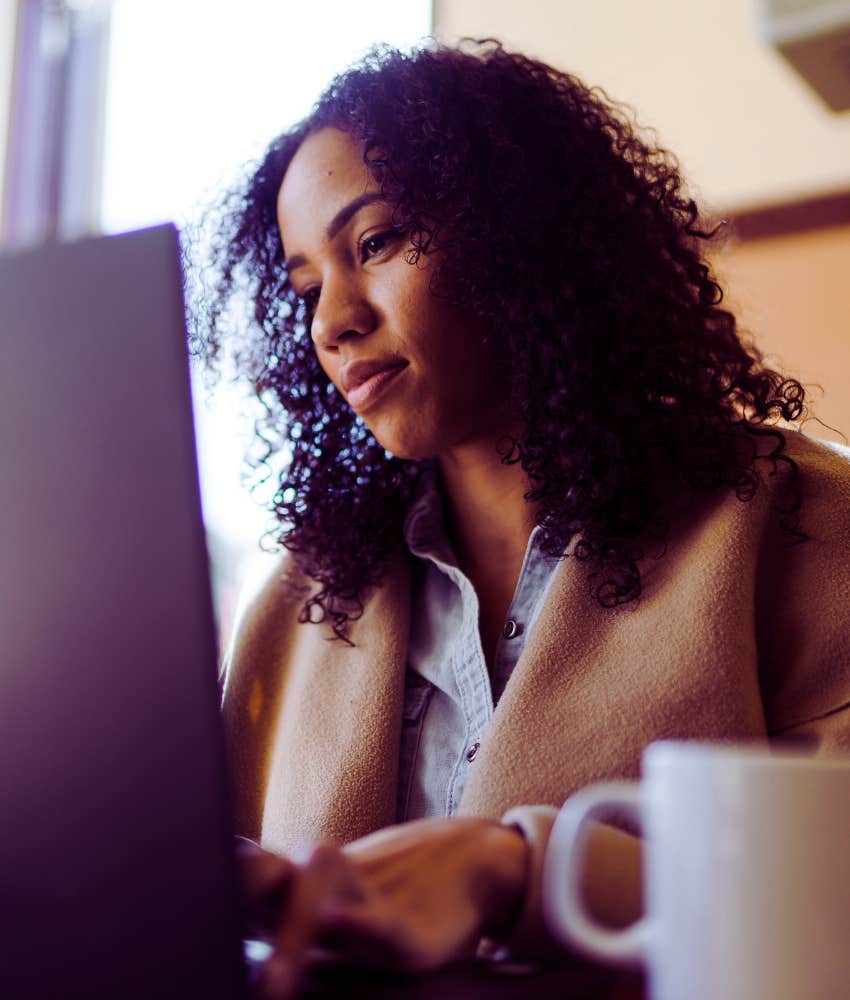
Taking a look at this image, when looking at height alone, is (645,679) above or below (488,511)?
below

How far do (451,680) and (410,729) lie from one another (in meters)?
0.06

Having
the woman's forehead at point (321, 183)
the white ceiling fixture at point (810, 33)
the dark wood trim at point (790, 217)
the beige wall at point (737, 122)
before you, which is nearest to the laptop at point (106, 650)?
the white ceiling fixture at point (810, 33)

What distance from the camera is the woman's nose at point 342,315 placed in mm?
995

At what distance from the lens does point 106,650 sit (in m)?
0.37

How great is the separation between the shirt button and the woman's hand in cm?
46

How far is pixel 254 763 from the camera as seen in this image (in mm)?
1076

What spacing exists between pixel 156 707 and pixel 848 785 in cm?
23

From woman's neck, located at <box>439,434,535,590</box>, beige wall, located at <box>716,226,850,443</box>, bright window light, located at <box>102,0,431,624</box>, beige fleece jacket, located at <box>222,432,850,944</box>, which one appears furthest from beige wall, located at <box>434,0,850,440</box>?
beige fleece jacket, located at <box>222,432,850,944</box>

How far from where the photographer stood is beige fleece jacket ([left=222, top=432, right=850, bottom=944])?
30.5 inches

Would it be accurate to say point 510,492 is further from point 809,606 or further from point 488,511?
point 809,606

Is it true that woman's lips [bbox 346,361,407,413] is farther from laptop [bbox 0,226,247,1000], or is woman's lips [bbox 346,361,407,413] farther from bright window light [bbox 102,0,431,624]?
bright window light [bbox 102,0,431,624]

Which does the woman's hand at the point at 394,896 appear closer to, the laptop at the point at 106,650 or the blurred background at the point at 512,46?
A: the laptop at the point at 106,650

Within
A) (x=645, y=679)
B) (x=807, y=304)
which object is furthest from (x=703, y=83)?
(x=645, y=679)

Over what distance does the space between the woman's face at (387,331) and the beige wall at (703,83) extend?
0.85m
